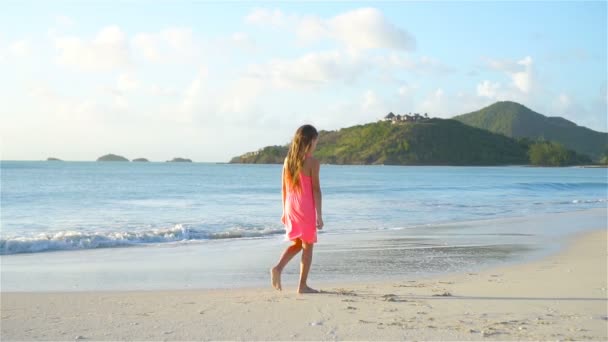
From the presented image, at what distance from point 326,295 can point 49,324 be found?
9.28ft

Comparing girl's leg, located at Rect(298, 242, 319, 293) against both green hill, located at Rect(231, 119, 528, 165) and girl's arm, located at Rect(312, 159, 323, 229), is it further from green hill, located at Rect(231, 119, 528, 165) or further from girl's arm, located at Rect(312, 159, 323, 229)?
green hill, located at Rect(231, 119, 528, 165)

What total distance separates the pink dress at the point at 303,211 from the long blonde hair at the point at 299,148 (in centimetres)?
10

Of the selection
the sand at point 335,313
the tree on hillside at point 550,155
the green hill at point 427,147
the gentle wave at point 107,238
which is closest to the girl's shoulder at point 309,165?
the sand at point 335,313

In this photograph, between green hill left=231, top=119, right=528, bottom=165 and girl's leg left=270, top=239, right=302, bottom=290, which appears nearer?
girl's leg left=270, top=239, right=302, bottom=290

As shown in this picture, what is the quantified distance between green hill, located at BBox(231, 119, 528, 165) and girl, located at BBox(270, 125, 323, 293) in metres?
133

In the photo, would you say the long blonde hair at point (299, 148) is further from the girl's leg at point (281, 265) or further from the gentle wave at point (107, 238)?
the gentle wave at point (107, 238)

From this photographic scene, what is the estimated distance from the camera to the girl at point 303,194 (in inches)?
261

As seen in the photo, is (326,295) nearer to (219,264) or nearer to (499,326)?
(499,326)

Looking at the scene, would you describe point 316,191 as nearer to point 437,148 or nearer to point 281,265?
point 281,265

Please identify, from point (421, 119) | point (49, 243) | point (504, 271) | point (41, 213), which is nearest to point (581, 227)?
point (504, 271)

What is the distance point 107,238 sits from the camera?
1307 centimetres

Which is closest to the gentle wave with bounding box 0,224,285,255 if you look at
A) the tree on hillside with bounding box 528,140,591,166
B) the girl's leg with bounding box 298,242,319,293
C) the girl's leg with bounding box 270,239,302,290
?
the girl's leg with bounding box 270,239,302,290

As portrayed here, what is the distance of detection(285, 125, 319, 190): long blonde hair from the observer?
6.59m

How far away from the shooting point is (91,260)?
1034cm
